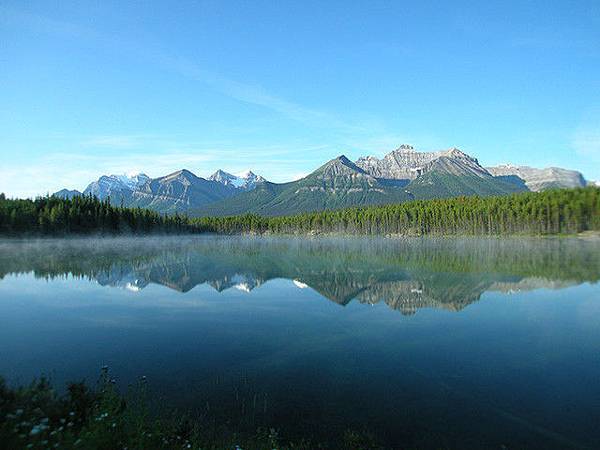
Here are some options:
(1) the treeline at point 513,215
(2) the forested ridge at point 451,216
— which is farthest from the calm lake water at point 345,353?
(1) the treeline at point 513,215

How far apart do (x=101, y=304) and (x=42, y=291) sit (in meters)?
10.1

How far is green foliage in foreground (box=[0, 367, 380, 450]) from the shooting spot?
322 inches

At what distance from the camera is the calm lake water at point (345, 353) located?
500 inches

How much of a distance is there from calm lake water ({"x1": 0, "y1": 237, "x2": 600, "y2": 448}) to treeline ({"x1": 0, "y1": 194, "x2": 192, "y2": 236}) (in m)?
106

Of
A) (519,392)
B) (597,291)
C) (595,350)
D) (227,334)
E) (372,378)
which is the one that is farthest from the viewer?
(597,291)

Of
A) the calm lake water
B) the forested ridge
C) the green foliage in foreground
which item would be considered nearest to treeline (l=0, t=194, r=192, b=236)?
the forested ridge

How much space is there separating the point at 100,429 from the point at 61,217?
151 meters

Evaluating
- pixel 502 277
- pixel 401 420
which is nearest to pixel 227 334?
pixel 401 420

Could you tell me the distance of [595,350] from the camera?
1947 cm

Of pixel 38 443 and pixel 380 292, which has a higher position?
pixel 38 443

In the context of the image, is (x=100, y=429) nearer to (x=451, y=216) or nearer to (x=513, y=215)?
(x=513, y=215)

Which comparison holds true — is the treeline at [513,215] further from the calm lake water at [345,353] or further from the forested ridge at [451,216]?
the calm lake water at [345,353]

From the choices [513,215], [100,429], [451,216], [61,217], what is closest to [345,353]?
[100,429]

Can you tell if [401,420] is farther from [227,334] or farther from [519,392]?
[227,334]
